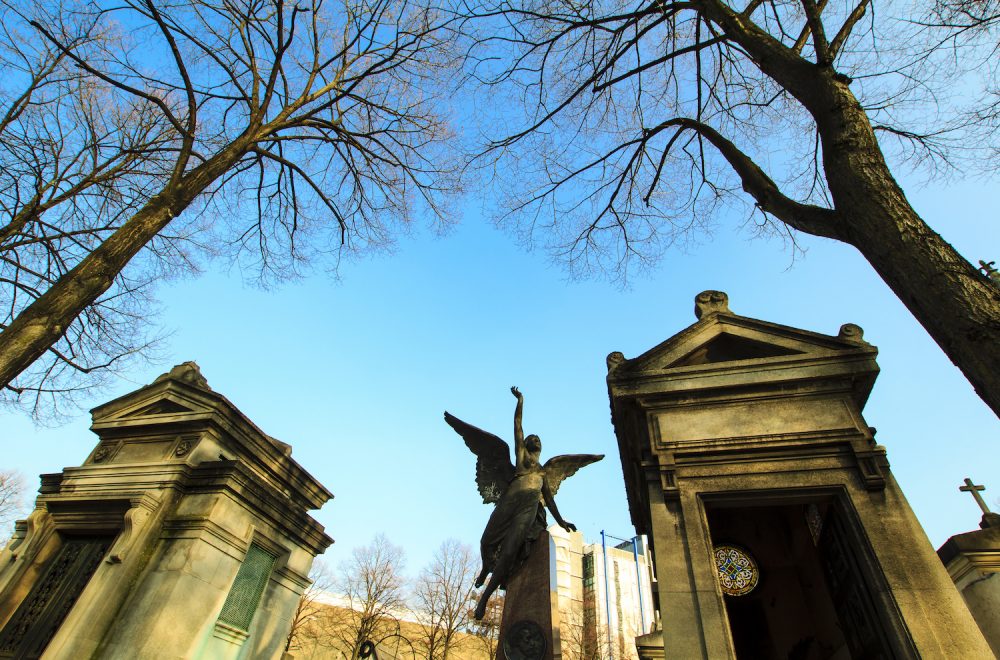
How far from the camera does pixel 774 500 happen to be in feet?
19.5

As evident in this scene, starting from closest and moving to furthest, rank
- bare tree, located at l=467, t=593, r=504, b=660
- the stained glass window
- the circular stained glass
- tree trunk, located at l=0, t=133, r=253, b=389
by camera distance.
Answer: tree trunk, located at l=0, t=133, r=253, b=389 < the circular stained glass < the stained glass window < bare tree, located at l=467, t=593, r=504, b=660

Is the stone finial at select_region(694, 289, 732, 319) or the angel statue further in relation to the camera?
the stone finial at select_region(694, 289, 732, 319)

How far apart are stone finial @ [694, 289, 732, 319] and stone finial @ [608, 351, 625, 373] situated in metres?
1.48

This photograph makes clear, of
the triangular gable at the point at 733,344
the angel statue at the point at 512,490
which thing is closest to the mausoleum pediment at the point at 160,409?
the angel statue at the point at 512,490

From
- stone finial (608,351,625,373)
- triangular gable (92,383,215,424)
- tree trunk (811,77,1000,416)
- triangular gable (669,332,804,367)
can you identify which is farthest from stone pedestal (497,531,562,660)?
triangular gable (92,383,215,424)

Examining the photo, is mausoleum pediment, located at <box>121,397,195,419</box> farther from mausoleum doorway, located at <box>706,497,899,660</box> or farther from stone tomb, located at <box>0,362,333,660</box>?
mausoleum doorway, located at <box>706,497,899,660</box>

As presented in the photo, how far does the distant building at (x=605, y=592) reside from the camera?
4019cm

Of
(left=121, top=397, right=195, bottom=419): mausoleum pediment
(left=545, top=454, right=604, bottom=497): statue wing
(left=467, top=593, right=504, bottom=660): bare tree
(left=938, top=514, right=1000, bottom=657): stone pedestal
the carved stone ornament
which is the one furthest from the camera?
(left=467, top=593, right=504, bottom=660): bare tree

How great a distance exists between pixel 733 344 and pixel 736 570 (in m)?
3.77

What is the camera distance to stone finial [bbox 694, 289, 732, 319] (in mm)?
7668

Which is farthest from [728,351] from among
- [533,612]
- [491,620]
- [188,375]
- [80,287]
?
[491,620]

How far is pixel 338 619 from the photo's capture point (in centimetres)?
3188

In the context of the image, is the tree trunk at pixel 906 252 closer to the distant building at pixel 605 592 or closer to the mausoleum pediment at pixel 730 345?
the mausoleum pediment at pixel 730 345

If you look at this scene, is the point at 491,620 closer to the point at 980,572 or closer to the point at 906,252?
the point at 980,572
